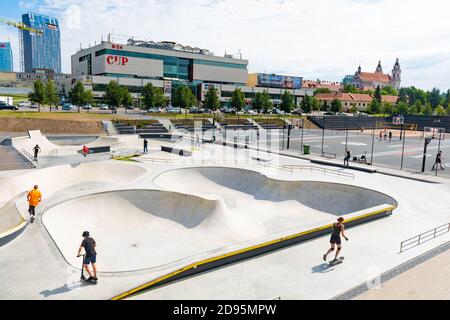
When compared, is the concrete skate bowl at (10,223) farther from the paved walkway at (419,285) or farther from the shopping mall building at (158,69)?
the shopping mall building at (158,69)

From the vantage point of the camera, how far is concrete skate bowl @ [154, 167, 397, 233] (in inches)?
731

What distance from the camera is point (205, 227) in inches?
631

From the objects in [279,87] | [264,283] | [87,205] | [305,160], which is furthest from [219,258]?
[279,87]

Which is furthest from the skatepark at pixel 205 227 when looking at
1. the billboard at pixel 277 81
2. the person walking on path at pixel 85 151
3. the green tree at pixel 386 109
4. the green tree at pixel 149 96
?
the green tree at pixel 386 109

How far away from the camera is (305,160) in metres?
32.8

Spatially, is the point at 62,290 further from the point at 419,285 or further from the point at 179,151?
the point at 179,151

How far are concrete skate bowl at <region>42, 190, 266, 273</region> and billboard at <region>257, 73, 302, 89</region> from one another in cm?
11060

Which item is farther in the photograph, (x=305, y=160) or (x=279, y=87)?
(x=279, y=87)

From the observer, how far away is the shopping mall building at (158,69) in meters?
91.5

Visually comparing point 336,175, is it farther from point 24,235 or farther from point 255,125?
point 255,125

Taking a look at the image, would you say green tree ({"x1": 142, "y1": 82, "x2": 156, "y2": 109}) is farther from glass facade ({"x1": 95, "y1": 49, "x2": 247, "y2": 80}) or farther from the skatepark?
the skatepark

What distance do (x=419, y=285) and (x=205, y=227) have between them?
29.8 feet
